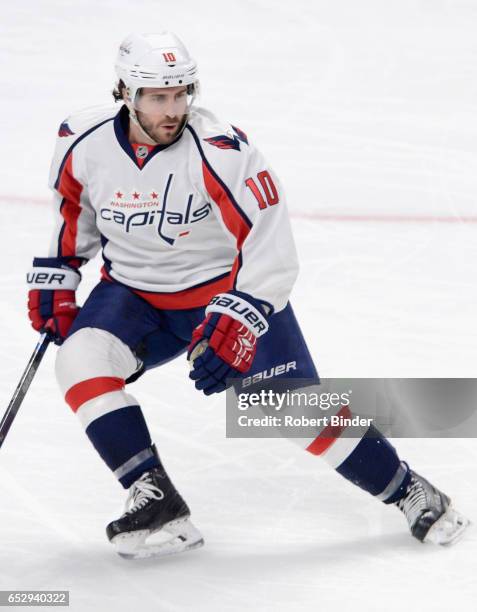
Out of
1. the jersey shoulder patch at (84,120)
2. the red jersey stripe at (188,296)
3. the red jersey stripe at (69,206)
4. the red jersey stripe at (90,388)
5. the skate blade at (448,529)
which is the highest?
the jersey shoulder patch at (84,120)

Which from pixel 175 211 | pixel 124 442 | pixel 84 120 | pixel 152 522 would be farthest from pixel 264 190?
pixel 152 522

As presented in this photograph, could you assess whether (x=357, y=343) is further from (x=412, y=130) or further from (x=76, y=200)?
(x=412, y=130)

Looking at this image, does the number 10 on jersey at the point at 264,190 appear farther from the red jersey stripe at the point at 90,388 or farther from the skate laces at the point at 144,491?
the skate laces at the point at 144,491

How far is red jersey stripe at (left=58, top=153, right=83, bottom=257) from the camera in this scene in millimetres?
2863

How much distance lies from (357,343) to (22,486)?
119 centimetres

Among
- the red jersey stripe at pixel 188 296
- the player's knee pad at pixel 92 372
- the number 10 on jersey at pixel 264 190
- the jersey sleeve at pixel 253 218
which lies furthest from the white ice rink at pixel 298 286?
the number 10 on jersey at pixel 264 190

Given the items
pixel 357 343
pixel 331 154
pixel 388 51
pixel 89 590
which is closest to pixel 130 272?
pixel 89 590

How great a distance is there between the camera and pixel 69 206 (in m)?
2.93

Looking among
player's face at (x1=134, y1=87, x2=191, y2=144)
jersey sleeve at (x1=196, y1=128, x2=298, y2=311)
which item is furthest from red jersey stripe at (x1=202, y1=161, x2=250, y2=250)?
player's face at (x1=134, y1=87, x2=191, y2=144)

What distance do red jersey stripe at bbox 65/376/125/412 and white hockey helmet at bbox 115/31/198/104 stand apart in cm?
58

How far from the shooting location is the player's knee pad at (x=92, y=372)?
Answer: 2.65 metres

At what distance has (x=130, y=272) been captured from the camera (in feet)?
9.48

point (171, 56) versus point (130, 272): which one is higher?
point (171, 56)

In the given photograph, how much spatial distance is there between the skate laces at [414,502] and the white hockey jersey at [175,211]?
1.69 ft
